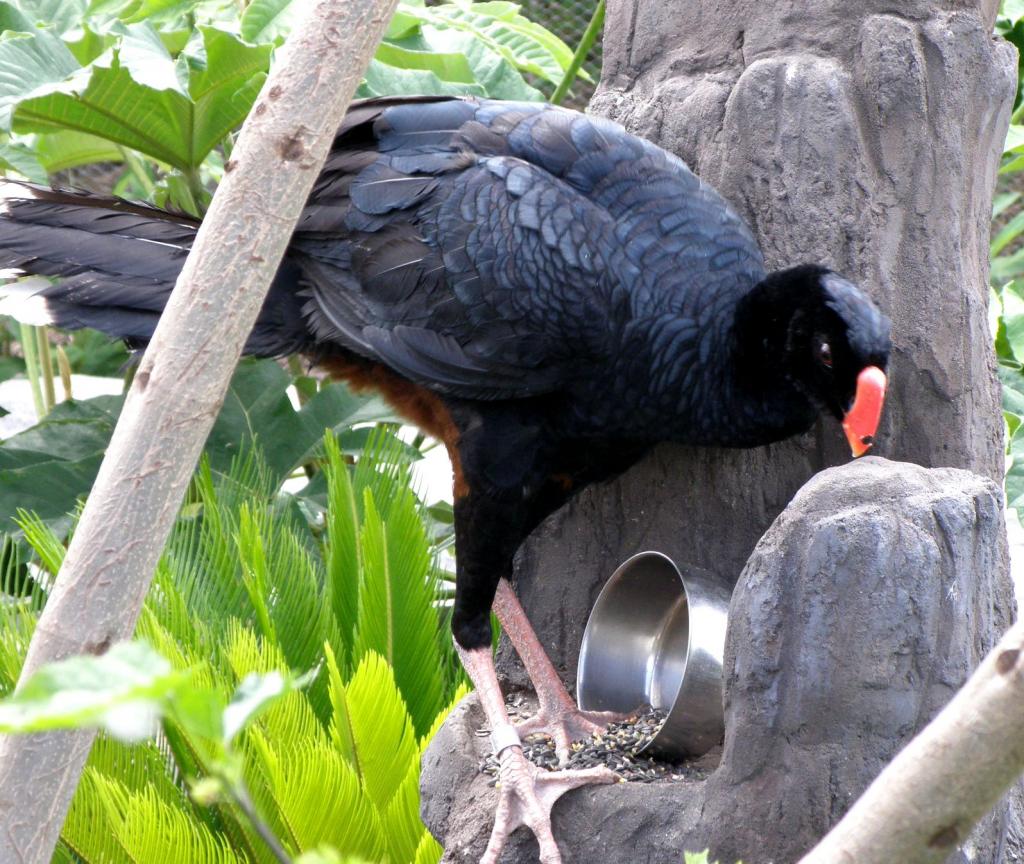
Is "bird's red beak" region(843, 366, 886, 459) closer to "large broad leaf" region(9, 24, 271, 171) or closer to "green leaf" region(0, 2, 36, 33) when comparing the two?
"large broad leaf" region(9, 24, 271, 171)

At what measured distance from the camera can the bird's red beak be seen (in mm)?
2002

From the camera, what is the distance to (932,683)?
5.77ft

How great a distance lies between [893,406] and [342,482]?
1377mm

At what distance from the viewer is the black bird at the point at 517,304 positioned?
7.26 feet

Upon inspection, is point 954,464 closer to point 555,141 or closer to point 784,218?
point 784,218

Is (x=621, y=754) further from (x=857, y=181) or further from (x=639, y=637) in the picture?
A: (x=857, y=181)

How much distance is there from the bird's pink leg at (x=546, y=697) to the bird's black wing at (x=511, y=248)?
0.51 metres

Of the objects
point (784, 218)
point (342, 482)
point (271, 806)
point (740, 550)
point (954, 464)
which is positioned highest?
point (784, 218)

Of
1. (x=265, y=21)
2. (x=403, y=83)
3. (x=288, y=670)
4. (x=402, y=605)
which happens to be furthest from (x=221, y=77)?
(x=288, y=670)

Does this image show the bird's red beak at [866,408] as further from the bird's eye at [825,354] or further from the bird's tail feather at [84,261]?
the bird's tail feather at [84,261]

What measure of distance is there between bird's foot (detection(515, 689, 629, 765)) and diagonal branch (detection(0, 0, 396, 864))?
113 cm

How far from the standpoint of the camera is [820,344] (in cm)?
211

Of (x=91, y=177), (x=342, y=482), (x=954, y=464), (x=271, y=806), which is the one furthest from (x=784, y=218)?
(x=91, y=177)

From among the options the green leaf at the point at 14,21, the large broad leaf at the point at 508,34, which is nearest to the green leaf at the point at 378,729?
the large broad leaf at the point at 508,34
